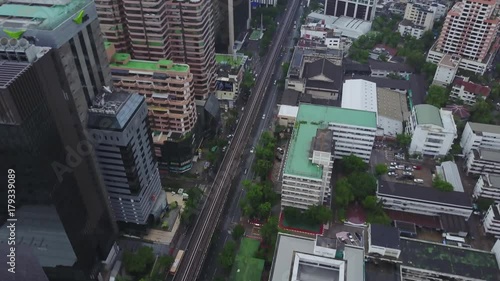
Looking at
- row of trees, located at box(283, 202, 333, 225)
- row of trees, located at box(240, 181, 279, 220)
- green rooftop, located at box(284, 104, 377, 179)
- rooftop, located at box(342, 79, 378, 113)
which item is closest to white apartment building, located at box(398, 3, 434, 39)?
rooftop, located at box(342, 79, 378, 113)

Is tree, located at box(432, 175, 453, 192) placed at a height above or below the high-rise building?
below

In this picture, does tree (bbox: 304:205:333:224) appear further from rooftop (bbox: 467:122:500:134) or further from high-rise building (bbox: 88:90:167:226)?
rooftop (bbox: 467:122:500:134)

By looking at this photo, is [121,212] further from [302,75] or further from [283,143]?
[302,75]

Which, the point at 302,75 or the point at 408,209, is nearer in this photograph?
the point at 408,209

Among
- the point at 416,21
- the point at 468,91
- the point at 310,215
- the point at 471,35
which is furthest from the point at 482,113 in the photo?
the point at 310,215

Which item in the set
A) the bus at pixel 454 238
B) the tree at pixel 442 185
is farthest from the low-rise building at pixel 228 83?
the bus at pixel 454 238

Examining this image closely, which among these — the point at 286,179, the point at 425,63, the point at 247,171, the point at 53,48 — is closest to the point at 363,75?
the point at 425,63
